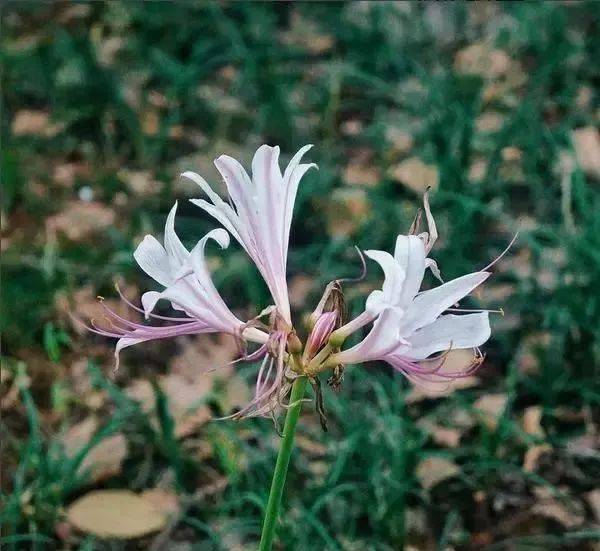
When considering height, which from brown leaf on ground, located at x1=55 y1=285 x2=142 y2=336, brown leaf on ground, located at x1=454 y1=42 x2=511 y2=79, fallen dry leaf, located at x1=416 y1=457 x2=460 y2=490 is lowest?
fallen dry leaf, located at x1=416 y1=457 x2=460 y2=490

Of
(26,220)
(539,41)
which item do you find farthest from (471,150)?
(26,220)

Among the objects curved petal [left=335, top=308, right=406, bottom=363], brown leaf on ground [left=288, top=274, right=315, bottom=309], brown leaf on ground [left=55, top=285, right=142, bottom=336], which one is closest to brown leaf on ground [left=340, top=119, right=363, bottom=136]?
brown leaf on ground [left=288, top=274, right=315, bottom=309]

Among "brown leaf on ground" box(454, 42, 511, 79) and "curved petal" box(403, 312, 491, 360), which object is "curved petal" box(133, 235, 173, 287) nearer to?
"curved petal" box(403, 312, 491, 360)

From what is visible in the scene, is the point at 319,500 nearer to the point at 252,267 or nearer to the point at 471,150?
the point at 252,267

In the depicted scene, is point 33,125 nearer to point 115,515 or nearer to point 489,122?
point 489,122

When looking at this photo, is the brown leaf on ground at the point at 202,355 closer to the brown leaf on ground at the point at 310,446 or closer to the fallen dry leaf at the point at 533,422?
the brown leaf on ground at the point at 310,446
